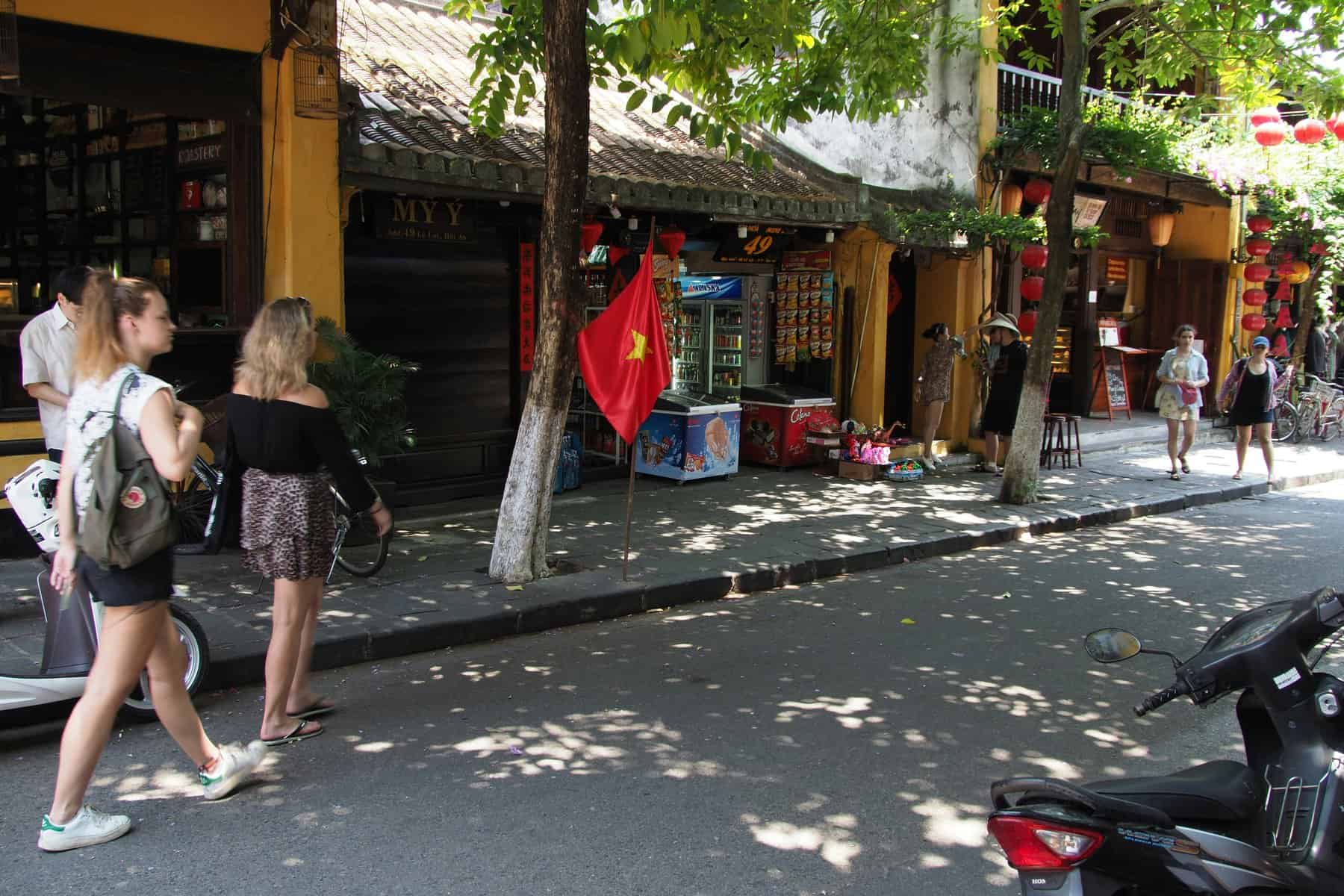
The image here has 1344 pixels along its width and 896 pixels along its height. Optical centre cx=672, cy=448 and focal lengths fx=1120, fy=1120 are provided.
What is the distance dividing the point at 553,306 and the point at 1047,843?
18.5 feet

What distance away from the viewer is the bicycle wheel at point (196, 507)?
26.6 feet

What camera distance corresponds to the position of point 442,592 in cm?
749

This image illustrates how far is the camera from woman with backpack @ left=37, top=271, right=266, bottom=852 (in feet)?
12.8

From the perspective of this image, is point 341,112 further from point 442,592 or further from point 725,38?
point 442,592

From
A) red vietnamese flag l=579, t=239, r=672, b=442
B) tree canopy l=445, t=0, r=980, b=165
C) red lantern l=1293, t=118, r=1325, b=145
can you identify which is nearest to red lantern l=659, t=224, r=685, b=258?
tree canopy l=445, t=0, r=980, b=165

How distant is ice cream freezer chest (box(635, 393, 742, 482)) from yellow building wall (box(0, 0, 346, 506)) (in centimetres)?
413

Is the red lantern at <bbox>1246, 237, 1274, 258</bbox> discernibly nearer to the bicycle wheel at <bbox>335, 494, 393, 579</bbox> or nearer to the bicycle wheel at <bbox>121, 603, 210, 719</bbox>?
the bicycle wheel at <bbox>335, 494, 393, 579</bbox>

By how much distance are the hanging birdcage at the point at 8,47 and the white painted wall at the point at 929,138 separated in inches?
371

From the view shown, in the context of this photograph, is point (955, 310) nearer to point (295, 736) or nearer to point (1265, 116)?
point (1265, 116)

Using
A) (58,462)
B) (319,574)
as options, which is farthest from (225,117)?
(319,574)

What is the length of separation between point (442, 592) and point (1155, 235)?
13.9 meters

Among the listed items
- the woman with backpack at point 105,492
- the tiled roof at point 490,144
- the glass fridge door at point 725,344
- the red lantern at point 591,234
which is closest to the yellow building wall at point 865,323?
the tiled roof at point 490,144

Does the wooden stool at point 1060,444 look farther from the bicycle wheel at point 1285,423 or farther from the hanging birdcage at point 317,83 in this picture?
the hanging birdcage at point 317,83

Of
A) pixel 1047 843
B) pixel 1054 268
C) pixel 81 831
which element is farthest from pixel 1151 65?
pixel 81 831
